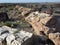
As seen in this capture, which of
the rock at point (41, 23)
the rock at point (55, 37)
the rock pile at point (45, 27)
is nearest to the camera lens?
the rock at point (55, 37)

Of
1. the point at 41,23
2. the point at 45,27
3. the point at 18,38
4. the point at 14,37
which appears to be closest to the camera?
the point at 18,38

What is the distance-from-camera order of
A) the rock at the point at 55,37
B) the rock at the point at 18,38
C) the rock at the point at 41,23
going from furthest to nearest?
1. the rock at the point at 41,23
2. the rock at the point at 55,37
3. the rock at the point at 18,38

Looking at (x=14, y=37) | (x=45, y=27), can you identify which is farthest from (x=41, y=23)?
(x=14, y=37)

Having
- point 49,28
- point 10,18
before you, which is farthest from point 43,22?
point 10,18

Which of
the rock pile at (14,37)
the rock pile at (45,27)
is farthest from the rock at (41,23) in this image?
the rock pile at (14,37)

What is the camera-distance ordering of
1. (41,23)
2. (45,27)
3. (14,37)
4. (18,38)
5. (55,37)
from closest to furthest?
(18,38)
(14,37)
(55,37)
(45,27)
(41,23)

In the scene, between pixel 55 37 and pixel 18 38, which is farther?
pixel 55 37

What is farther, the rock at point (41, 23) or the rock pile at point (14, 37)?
the rock at point (41, 23)

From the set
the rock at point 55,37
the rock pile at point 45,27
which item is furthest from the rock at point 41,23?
the rock at point 55,37

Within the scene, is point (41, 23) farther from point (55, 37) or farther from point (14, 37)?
point (14, 37)

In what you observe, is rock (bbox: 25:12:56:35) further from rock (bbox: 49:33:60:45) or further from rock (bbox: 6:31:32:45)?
rock (bbox: 6:31:32:45)

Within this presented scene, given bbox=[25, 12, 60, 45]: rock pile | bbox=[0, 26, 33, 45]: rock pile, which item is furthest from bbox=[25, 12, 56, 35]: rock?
bbox=[0, 26, 33, 45]: rock pile

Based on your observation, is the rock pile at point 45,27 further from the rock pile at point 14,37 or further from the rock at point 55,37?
the rock pile at point 14,37
